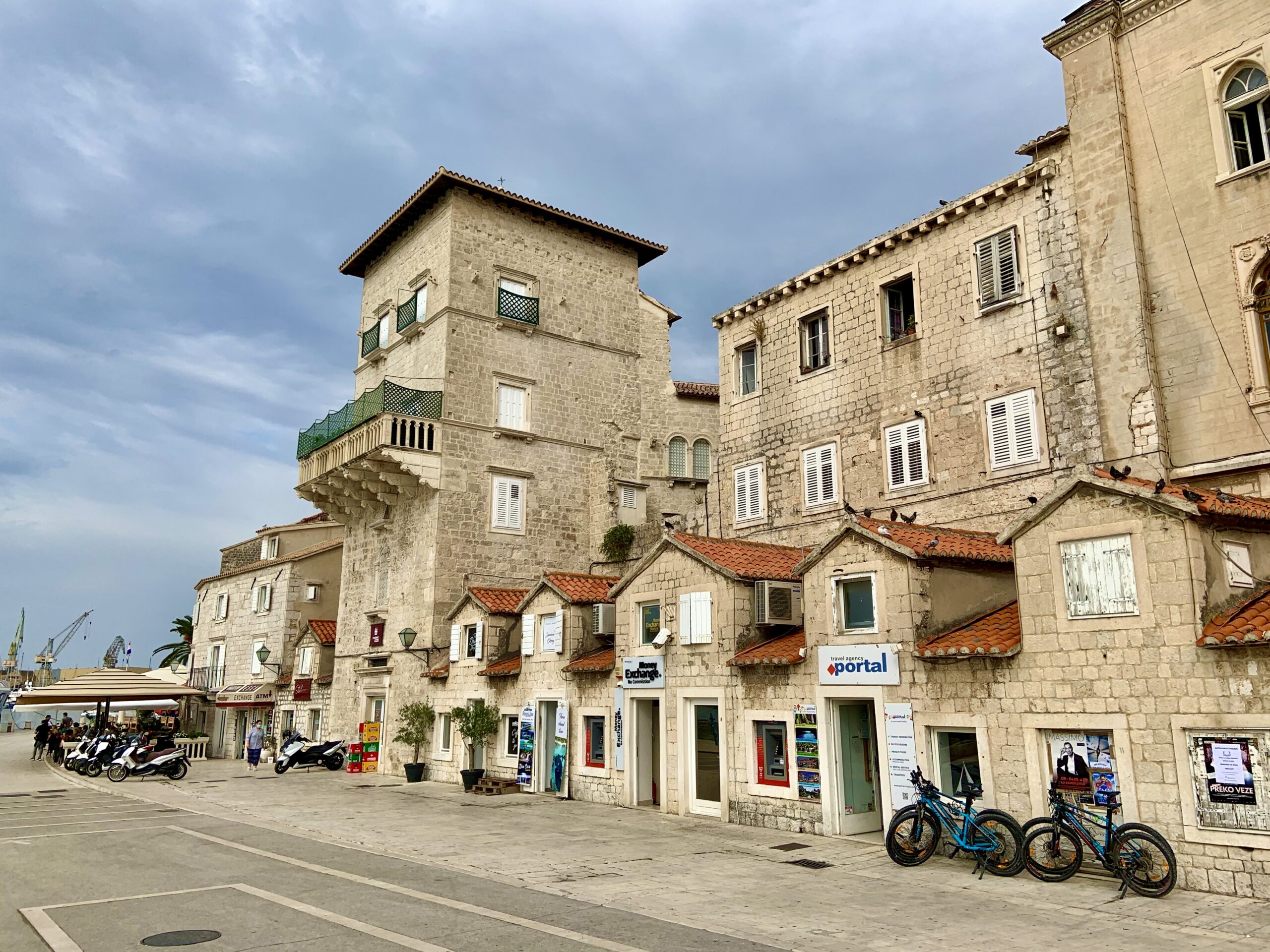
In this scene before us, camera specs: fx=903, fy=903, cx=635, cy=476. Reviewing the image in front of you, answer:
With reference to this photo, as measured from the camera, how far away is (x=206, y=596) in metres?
49.2

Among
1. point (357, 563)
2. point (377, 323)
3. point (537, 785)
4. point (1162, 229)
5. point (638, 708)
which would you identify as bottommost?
point (537, 785)

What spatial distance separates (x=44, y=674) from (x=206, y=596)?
203 ft

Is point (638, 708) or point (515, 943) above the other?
point (638, 708)

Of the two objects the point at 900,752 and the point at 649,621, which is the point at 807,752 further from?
the point at 649,621

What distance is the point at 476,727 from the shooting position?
78.2 feet

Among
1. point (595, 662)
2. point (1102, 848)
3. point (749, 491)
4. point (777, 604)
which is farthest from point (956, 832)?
point (749, 491)

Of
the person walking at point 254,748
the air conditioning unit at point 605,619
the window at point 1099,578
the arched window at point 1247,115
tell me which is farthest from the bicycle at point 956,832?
the person walking at point 254,748

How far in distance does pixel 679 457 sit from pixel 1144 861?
24.5 metres

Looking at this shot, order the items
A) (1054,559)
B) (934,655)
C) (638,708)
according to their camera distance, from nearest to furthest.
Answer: (1054,559) < (934,655) < (638,708)

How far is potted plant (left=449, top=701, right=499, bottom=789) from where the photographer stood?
2355 centimetres

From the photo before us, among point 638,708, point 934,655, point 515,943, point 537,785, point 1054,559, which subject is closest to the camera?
point 515,943

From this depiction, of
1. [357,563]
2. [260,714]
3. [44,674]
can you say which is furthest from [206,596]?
[44,674]

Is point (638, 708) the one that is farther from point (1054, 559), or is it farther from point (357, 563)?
point (357, 563)

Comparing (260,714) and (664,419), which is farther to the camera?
(260,714)
